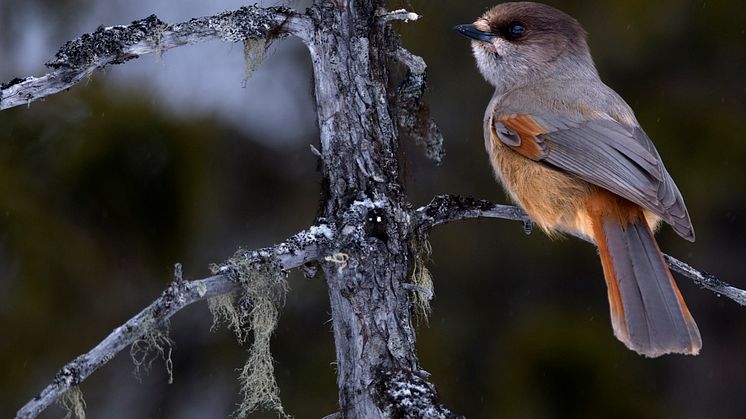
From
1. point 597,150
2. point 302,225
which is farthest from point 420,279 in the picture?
point 302,225

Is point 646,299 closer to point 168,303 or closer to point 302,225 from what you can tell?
point 168,303

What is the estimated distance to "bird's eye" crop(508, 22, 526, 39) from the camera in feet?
13.6

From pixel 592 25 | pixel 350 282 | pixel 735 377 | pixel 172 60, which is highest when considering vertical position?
pixel 172 60

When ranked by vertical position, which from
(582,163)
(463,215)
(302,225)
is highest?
(302,225)

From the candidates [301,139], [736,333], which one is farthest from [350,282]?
[736,333]

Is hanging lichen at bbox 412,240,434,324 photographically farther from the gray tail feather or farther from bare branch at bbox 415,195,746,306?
the gray tail feather

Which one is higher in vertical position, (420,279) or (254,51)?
(254,51)

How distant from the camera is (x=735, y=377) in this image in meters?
4.94

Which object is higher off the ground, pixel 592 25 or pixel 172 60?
pixel 172 60

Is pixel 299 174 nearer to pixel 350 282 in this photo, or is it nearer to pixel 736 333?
pixel 350 282

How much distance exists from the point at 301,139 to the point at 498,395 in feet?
5.35

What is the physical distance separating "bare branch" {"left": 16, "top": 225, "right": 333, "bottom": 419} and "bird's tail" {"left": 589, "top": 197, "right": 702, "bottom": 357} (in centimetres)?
112

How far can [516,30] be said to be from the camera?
418 centimetres

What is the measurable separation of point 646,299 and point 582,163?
740mm
